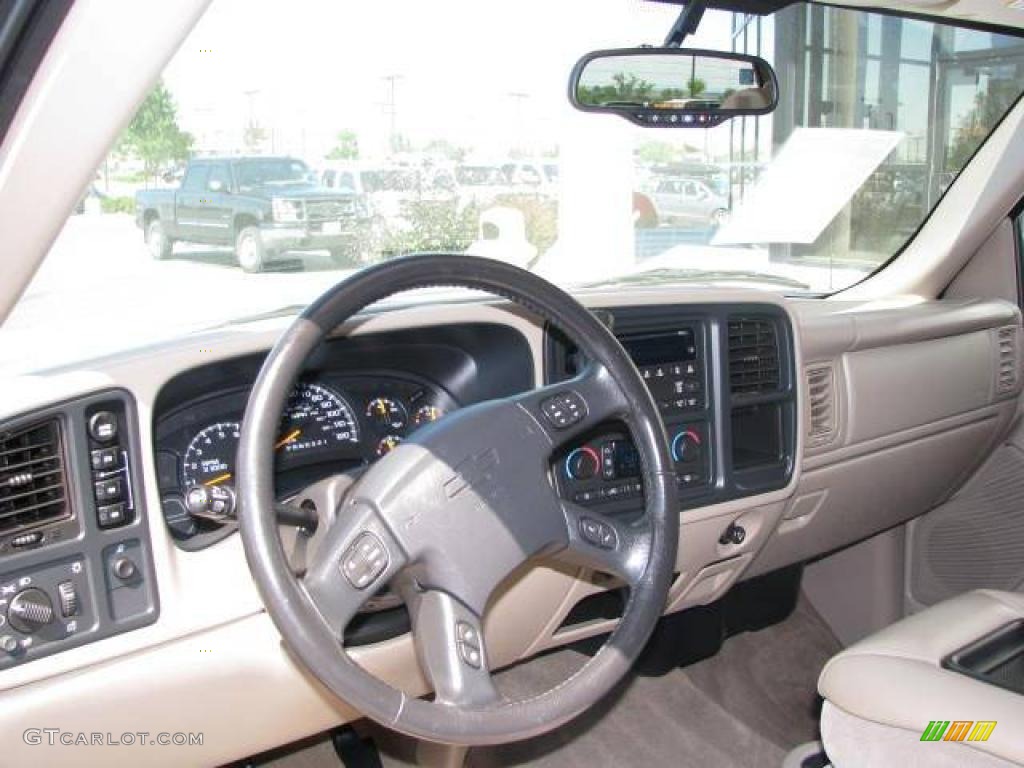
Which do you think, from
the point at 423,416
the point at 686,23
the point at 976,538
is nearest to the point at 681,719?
the point at 976,538

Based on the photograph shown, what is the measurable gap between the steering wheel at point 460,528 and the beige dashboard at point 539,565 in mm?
358

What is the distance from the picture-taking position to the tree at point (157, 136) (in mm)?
1497

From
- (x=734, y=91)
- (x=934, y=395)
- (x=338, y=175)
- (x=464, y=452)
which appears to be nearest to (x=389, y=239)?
(x=338, y=175)

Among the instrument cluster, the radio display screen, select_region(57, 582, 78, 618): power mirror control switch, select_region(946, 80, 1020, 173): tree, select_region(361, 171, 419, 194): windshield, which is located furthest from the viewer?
select_region(946, 80, 1020, 173): tree

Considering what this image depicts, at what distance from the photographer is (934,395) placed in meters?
3.30

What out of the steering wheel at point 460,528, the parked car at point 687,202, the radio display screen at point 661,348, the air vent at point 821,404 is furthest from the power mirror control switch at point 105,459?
the air vent at point 821,404

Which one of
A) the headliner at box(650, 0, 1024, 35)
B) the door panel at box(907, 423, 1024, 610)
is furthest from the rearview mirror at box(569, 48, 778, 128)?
the door panel at box(907, 423, 1024, 610)

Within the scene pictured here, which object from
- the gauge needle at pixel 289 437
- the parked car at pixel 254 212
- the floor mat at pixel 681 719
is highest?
the parked car at pixel 254 212

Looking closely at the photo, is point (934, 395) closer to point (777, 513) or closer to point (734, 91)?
point (777, 513)

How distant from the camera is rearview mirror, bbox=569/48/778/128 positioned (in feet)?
8.32

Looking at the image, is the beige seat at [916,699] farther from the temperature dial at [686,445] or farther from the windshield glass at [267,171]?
the windshield glass at [267,171]

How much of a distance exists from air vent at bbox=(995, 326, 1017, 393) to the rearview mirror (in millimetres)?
1375

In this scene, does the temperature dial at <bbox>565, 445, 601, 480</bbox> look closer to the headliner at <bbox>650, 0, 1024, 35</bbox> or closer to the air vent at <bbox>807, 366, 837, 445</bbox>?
the air vent at <bbox>807, 366, 837, 445</bbox>

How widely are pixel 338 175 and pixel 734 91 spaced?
105 cm
